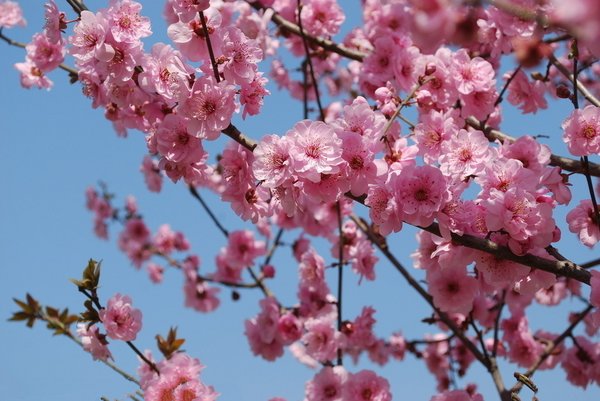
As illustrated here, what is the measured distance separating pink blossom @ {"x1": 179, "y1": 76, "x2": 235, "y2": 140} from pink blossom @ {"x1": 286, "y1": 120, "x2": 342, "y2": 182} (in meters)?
0.30

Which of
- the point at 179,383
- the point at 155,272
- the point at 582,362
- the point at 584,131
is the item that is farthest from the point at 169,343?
the point at 155,272

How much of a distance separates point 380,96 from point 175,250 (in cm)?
465

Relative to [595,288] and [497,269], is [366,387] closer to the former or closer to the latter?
[497,269]

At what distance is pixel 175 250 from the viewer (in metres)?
7.04

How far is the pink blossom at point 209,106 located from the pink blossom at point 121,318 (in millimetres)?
1046

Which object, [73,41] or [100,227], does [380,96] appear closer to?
[73,41]

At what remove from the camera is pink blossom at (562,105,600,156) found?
8.25ft

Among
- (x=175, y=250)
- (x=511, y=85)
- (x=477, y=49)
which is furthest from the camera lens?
(x=175, y=250)

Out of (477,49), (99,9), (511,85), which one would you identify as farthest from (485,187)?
(477,49)

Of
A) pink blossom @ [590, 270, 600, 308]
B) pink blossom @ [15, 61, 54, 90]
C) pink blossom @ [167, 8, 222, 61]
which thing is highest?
pink blossom @ [15, 61, 54, 90]

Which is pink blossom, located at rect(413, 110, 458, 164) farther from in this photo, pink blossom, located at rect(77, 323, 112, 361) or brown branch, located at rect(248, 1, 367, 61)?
pink blossom, located at rect(77, 323, 112, 361)

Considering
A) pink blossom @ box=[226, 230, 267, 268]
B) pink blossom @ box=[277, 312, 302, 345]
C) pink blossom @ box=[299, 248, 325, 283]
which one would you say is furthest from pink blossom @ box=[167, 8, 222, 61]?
pink blossom @ box=[226, 230, 267, 268]

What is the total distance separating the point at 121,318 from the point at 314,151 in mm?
1397

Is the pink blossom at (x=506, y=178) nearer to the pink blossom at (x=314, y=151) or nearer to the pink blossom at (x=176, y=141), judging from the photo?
the pink blossom at (x=314, y=151)
